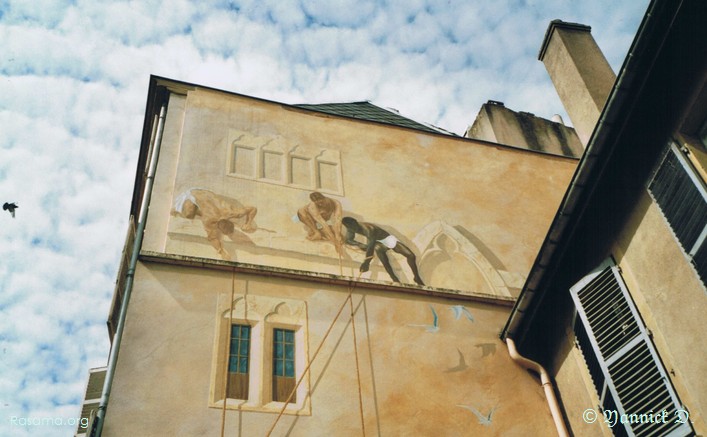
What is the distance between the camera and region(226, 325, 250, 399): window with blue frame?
8234 mm

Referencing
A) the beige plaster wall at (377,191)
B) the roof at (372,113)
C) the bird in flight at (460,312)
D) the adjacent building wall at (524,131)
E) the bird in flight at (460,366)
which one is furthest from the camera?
the adjacent building wall at (524,131)

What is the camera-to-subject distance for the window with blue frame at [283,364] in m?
8.35

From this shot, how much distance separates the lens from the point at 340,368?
879 centimetres

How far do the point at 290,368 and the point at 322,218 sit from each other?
318 centimetres

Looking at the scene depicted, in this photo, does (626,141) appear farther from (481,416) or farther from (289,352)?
(289,352)

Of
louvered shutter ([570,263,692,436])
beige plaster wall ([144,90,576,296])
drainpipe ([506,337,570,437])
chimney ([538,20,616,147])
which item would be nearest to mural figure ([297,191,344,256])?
beige plaster wall ([144,90,576,296])

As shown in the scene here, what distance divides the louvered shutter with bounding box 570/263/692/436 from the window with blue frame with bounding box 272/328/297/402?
328 centimetres

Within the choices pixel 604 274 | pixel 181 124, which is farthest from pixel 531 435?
pixel 181 124

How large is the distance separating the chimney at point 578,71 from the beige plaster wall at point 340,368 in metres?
4.34

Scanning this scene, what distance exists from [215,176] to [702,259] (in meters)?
7.11

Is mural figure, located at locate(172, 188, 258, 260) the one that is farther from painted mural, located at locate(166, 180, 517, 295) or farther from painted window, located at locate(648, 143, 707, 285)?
painted window, located at locate(648, 143, 707, 285)

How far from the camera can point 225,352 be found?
8.52 m
